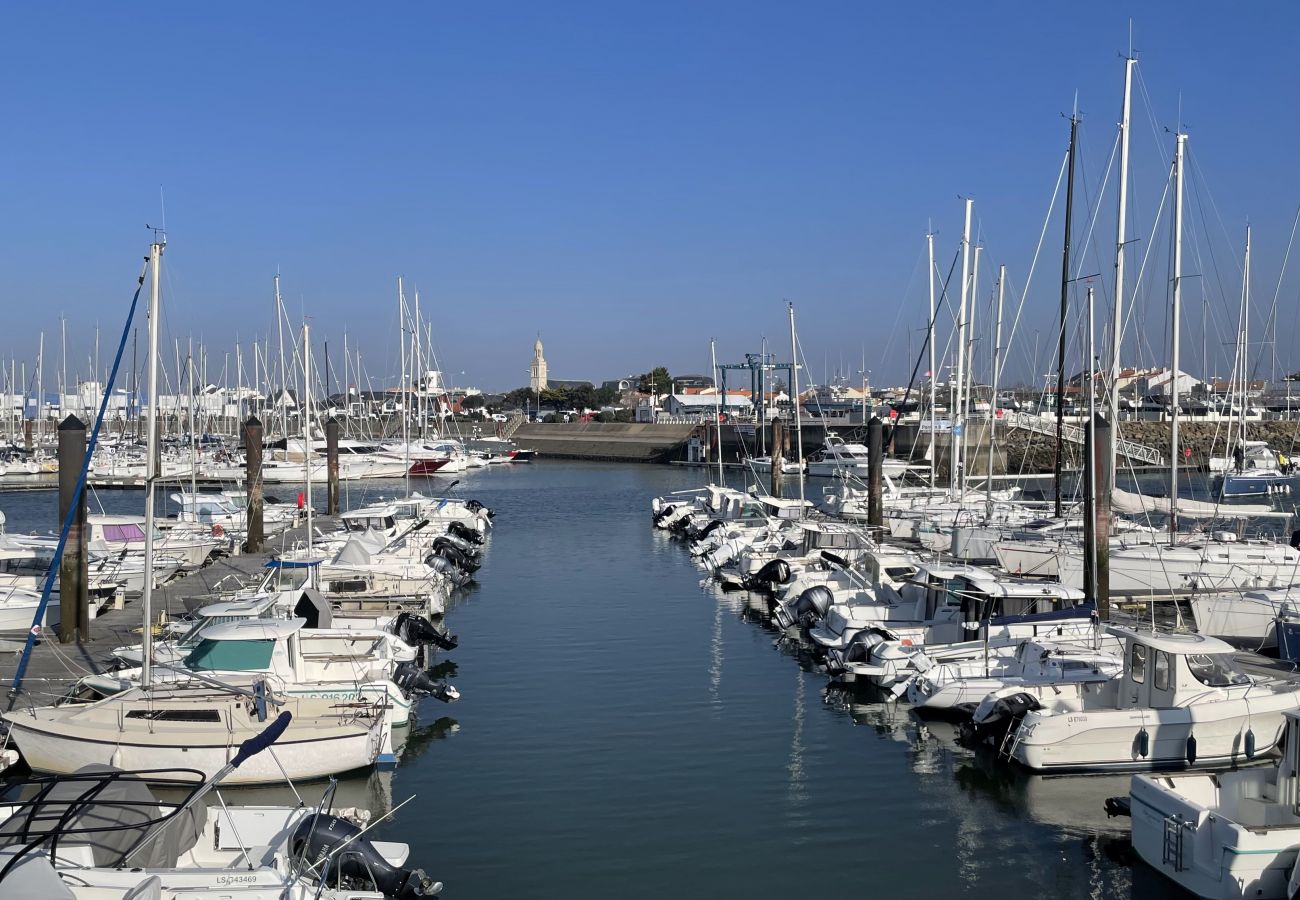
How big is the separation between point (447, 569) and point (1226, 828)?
94.9ft

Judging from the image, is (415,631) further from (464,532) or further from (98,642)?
(464,532)

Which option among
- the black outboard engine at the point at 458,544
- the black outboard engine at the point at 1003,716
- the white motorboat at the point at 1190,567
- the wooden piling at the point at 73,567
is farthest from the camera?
the black outboard engine at the point at 458,544

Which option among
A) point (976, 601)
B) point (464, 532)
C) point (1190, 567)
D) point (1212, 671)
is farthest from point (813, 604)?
point (464, 532)

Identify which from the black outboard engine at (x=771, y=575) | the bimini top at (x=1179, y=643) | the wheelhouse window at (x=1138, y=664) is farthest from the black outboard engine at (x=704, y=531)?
the bimini top at (x=1179, y=643)

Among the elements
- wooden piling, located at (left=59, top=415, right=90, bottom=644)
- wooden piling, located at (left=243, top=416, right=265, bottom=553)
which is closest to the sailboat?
wooden piling, located at (left=59, top=415, right=90, bottom=644)

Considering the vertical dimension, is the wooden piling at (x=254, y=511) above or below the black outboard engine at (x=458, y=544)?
above

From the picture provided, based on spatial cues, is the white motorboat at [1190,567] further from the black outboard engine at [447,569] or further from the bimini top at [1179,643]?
the black outboard engine at [447,569]

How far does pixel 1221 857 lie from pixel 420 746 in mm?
13224

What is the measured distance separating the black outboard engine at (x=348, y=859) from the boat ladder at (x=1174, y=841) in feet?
29.3

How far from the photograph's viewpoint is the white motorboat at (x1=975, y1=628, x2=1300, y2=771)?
1862cm

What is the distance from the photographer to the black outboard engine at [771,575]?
125 feet

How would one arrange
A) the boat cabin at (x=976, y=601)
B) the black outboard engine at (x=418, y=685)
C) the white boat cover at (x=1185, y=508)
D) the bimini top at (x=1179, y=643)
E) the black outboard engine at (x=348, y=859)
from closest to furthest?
the black outboard engine at (x=348, y=859) → the bimini top at (x=1179, y=643) → the black outboard engine at (x=418, y=685) → the boat cabin at (x=976, y=601) → the white boat cover at (x=1185, y=508)

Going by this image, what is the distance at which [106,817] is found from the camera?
39.2ft

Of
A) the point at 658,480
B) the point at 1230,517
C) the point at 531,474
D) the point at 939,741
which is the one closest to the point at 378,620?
the point at 939,741
